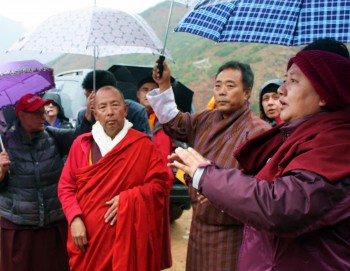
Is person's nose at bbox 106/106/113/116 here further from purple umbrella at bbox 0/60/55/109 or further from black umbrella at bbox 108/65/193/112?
black umbrella at bbox 108/65/193/112

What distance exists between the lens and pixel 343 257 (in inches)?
61.7

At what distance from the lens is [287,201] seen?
4.70ft

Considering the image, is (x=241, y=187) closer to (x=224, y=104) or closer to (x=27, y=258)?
(x=224, y=104)

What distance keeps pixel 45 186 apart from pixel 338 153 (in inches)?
97.2

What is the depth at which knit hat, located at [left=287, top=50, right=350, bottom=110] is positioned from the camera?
1.56 meters

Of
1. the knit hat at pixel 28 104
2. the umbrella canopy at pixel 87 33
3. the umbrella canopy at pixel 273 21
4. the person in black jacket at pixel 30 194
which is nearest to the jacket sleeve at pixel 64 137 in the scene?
the person in black jacket at pixel 30 194

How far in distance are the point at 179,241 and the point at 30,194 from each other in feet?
9.54

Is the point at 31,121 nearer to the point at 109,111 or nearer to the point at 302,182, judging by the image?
the point at 109,111

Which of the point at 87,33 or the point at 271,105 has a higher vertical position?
the point at 87,33

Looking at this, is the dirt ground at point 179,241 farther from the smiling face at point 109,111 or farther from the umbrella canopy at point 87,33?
the umbrella canopy at point 87,33

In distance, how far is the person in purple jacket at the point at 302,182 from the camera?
1431 millimetres

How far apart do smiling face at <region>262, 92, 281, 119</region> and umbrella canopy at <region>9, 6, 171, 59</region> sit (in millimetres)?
1484

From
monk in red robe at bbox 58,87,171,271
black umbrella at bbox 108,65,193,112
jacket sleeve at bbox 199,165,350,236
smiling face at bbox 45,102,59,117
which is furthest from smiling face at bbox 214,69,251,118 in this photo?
smiling face at bbox 45,102,59,117

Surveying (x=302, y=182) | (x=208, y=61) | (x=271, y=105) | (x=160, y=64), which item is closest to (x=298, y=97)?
(x=302, y=182)
